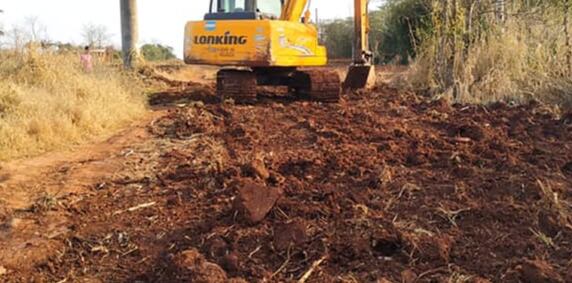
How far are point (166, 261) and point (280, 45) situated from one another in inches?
250

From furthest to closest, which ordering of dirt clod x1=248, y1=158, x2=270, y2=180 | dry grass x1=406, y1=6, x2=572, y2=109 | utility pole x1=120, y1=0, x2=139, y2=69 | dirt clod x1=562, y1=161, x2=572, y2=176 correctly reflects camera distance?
utility pole x1=120, y1=0, x2=139, y2=69
dry grass x1=406, y1=6, x2=572, y2=109
dirt clod x1=248, y1=158, x2=270, y2=180
dirt clod x1=562, y1=161, x2=572, y2=176

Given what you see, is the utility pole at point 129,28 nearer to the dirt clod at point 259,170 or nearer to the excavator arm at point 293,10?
the excavator arm at point 293,10

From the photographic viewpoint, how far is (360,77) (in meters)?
11.3

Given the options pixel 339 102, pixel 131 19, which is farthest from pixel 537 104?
pixel 131 19

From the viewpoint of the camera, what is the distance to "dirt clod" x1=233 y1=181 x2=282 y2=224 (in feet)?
13.4

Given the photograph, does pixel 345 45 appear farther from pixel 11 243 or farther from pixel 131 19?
pixel 11 243

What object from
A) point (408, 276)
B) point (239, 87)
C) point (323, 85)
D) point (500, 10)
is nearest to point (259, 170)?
point (408, 276)

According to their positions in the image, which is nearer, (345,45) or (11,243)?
(11,243)

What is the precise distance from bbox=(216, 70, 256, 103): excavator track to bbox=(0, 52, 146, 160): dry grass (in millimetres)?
1268

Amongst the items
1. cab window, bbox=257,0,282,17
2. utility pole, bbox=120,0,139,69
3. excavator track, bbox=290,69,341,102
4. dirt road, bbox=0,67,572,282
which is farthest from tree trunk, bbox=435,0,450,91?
utility pole, bbox=120,0,139,69

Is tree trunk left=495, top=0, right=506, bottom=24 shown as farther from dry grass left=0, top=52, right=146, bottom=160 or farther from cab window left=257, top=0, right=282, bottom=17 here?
dry grass left=0, top=52, right=146, bottom=160

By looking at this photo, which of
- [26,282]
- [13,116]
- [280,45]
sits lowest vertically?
[26,282]

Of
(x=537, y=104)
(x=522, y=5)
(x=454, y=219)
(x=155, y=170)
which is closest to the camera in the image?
(x=454, y=219)

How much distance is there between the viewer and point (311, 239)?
371cm
